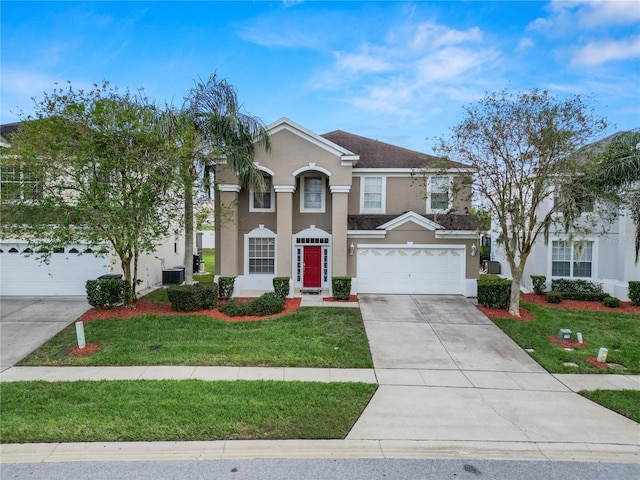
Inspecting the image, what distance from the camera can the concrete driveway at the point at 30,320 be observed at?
8633mm

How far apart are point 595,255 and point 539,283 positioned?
2.70 metres

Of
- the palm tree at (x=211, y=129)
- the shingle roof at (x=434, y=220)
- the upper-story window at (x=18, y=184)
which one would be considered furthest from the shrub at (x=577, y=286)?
the upper-story window at (x=18, y=184)

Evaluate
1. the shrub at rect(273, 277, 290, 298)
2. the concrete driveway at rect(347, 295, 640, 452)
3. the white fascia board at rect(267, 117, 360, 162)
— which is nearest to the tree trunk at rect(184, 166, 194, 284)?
the shrub at rect(273, 277, 290, 298)

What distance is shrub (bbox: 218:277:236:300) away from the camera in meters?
14.0

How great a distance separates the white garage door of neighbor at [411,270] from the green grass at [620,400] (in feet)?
26.9

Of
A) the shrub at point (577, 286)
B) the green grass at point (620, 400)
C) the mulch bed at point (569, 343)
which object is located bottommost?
the green grass at point (620, 400)

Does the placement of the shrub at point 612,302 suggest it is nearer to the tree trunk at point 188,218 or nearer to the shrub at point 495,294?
the shrub at point 495,294

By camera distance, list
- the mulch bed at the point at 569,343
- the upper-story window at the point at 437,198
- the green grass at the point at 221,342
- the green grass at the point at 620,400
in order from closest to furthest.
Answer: the green grass at the point at 620,400
the green grass at the point at 221,342
the mulch bed at the point at 569,343
the upper-story window at the point at 437,198

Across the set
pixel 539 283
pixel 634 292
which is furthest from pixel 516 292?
pixel 634 292

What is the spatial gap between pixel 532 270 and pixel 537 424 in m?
12.4

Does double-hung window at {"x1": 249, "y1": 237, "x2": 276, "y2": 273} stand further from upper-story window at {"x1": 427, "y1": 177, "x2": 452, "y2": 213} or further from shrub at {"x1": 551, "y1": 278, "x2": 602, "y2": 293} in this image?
shrub at {"x1": 551, "y1": 278, "x2": 602, "y2": 293}

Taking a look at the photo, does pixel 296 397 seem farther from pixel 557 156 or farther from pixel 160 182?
pixel 557 156

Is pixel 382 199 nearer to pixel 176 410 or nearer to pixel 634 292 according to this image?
pixel 634 292

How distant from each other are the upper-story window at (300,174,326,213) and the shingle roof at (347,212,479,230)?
156cm
